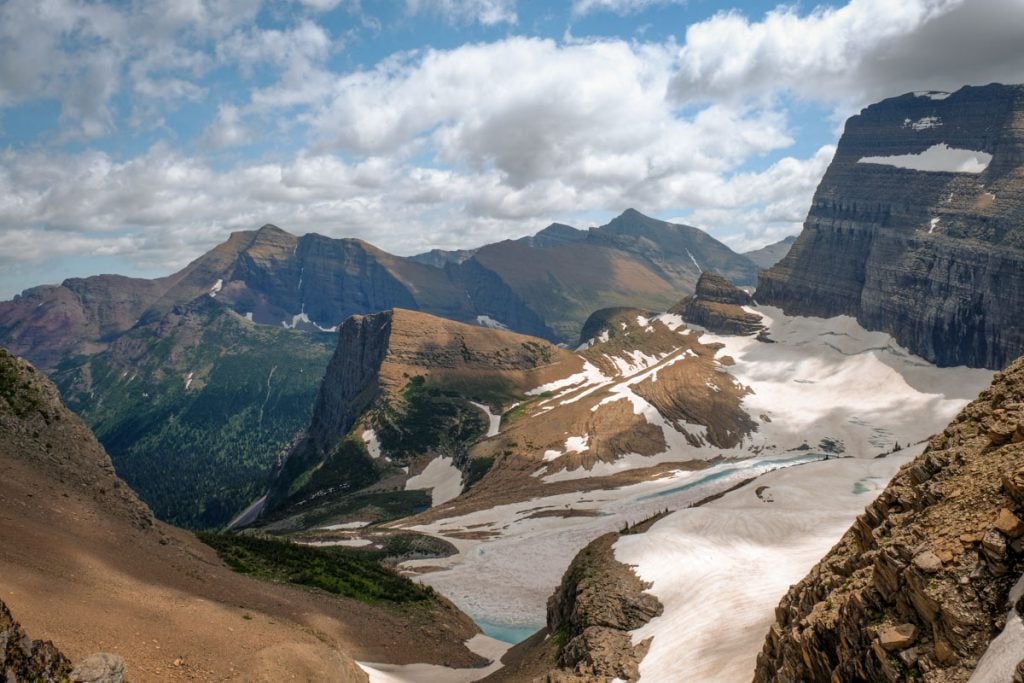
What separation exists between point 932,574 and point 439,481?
547 ft

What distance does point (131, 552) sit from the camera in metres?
41.6

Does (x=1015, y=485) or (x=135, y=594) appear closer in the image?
(x=1015, y=485)

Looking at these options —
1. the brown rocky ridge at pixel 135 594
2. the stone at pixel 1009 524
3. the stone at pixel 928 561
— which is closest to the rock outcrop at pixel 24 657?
the brown rocky ridge at pixel 135 594

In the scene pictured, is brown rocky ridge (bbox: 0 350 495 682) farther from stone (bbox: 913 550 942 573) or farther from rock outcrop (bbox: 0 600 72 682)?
stone (bbox: 913 550 942 573)

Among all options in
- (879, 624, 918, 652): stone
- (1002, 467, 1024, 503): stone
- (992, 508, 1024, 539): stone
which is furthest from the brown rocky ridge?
(1002, 467, 1024, 503): stone

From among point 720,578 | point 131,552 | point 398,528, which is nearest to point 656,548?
point 720,578

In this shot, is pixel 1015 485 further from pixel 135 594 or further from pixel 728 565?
pixel 135 594

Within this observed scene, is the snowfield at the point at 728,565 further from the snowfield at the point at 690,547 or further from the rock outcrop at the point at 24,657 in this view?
the rock outcrop at the point at 24,657

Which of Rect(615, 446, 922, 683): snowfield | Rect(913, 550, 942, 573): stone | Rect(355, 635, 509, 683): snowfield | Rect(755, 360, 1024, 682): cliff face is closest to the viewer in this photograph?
Rect(755, 360, 1024, 682): cliff face

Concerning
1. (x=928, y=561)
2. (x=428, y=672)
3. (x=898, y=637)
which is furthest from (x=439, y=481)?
(x=928, y=561)

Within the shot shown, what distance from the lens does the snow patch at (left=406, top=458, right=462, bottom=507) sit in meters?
167

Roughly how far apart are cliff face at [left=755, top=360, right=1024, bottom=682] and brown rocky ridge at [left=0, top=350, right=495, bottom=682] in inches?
919

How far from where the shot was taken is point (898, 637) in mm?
17938

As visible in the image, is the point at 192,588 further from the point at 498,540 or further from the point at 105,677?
the point at 498,540
